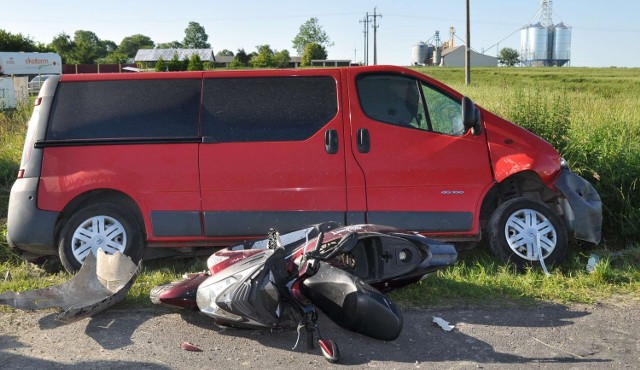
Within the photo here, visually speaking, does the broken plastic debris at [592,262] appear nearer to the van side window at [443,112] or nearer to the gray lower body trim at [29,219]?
the van side window at [443,112]

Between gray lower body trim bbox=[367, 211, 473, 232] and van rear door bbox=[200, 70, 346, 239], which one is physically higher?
van rear door bbox=[200, 70, 346, 239]

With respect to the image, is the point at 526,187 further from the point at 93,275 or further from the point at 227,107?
the point at 93,275

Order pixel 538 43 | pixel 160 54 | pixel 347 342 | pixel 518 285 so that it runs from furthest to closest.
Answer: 1. pixel 538 43
2. pixel 160 54
3. pixel 518 285
4. pixel 347 342

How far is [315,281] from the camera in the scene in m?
4.96

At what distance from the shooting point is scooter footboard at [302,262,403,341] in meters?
4.64

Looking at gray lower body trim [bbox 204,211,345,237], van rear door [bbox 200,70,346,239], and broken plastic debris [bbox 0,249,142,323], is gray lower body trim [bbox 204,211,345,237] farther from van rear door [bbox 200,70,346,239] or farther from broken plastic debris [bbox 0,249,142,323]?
broken plastic debris [bbox 0,249,142,323]

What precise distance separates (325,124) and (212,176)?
116 cm

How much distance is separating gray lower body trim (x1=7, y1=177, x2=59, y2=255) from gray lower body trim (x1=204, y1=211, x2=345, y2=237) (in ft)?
4.77

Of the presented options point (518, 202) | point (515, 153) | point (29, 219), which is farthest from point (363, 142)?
point (29, 219)

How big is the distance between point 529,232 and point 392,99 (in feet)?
5.93

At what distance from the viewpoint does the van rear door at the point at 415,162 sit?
6582mm

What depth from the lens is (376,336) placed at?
4699 mm

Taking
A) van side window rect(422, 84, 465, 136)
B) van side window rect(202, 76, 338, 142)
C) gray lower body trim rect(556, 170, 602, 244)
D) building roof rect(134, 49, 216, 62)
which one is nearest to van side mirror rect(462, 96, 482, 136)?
van side window rect(422, 84, 465, 136)

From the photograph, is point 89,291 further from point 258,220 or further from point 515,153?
point 515,153
